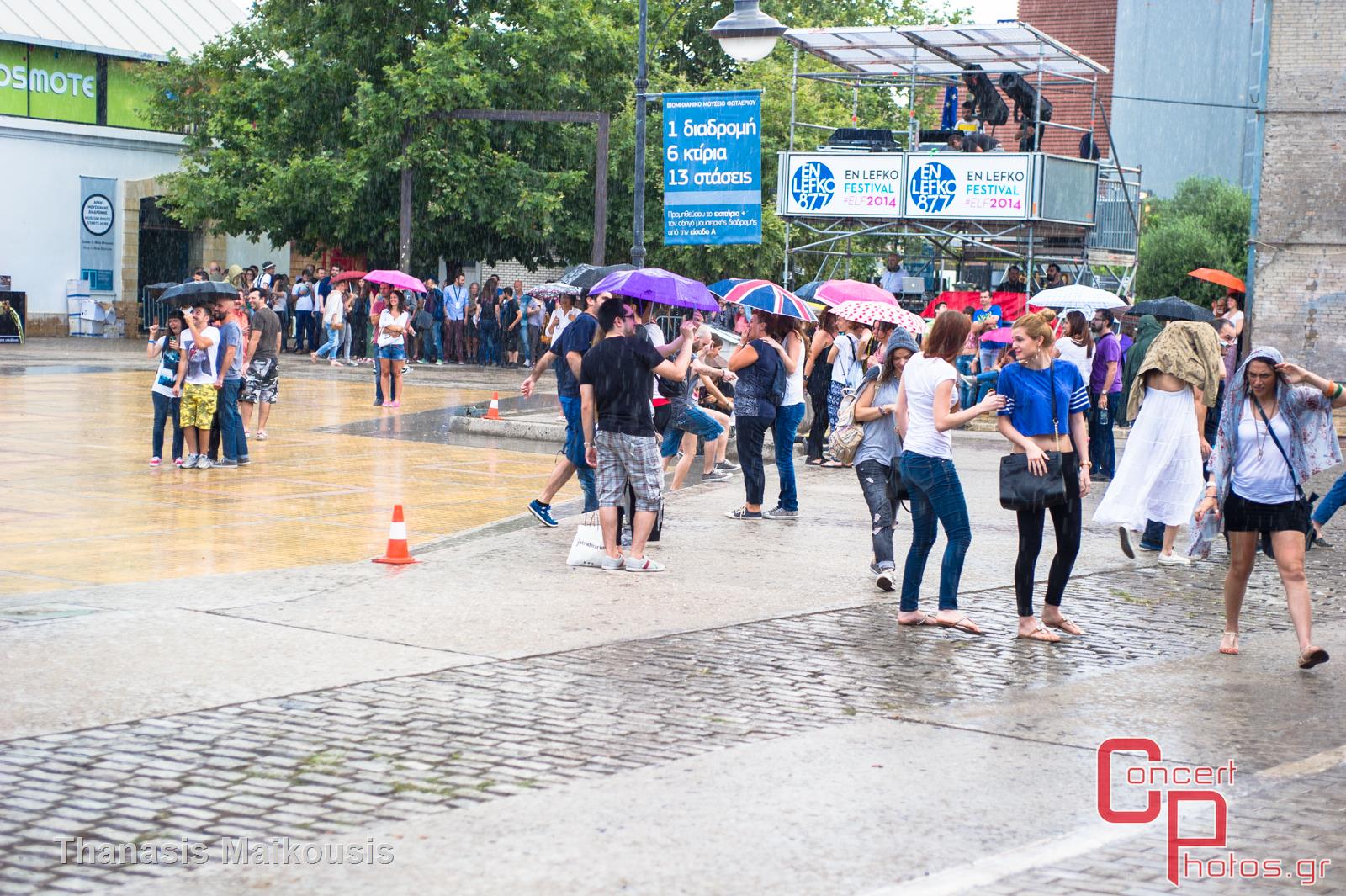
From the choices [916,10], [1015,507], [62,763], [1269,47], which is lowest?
[62,763]

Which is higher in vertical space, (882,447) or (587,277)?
(587,277)

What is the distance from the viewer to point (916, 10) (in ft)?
182

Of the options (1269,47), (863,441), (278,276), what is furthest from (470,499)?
(278,276)

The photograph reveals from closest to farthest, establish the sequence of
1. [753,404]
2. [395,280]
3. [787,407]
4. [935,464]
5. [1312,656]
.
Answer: [1312,656], [935,464], [753,404], [787,407], [395,280]

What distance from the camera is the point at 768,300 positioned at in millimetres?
12953

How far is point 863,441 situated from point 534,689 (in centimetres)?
407

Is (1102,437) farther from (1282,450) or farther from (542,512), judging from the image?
(1282,450)

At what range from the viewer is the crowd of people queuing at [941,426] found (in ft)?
27.4

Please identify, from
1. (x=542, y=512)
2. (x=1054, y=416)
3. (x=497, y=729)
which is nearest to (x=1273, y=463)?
(x=1054, y=416)

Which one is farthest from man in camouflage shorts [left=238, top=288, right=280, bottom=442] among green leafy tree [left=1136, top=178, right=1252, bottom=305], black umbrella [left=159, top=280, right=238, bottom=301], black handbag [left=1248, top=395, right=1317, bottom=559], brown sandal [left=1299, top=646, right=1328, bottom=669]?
green leafy tree [left=1136, top=178, right=1252, bottom=305]

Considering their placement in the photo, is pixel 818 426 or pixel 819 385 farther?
pixel 819 385

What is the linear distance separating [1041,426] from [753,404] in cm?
449

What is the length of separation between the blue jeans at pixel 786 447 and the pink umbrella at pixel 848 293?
1.04m

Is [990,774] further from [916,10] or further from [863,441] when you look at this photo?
[916,10]
